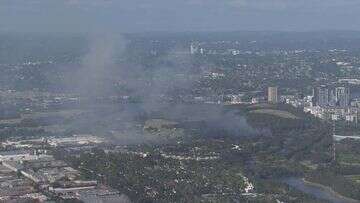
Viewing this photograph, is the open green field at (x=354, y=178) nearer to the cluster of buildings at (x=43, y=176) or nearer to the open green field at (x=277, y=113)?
the cluster of buildings at (x=43, y=176)

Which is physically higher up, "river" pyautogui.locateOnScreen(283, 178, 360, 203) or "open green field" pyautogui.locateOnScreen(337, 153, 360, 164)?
"river" pyautogui.locateOnScreen(283, 178, 360, 203)

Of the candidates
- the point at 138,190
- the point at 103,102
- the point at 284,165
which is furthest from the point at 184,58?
the point at 138,190

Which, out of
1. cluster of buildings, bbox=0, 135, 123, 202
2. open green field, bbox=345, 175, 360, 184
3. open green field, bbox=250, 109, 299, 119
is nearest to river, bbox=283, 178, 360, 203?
open green field, bbox=345, 175, 360, 184

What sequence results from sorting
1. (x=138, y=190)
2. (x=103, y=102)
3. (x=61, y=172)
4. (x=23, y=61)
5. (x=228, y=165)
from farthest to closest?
1. (x=23, y=61)
2. (x=103, y=102)
3. (x=228, y=165)
4. (x=61, y=172)
5. (x=138, y=190)

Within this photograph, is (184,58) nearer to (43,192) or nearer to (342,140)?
(342,140)

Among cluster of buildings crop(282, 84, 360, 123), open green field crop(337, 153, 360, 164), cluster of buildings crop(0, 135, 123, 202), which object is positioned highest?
cluster of buildings crop(0, 135, 123, 202)

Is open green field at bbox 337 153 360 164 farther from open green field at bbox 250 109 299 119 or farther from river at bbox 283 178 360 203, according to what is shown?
open green field at bbox 250 109 299 119

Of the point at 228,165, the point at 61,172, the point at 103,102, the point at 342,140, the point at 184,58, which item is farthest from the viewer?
the point at 184,58

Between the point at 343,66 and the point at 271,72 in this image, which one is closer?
the point at 271,72
